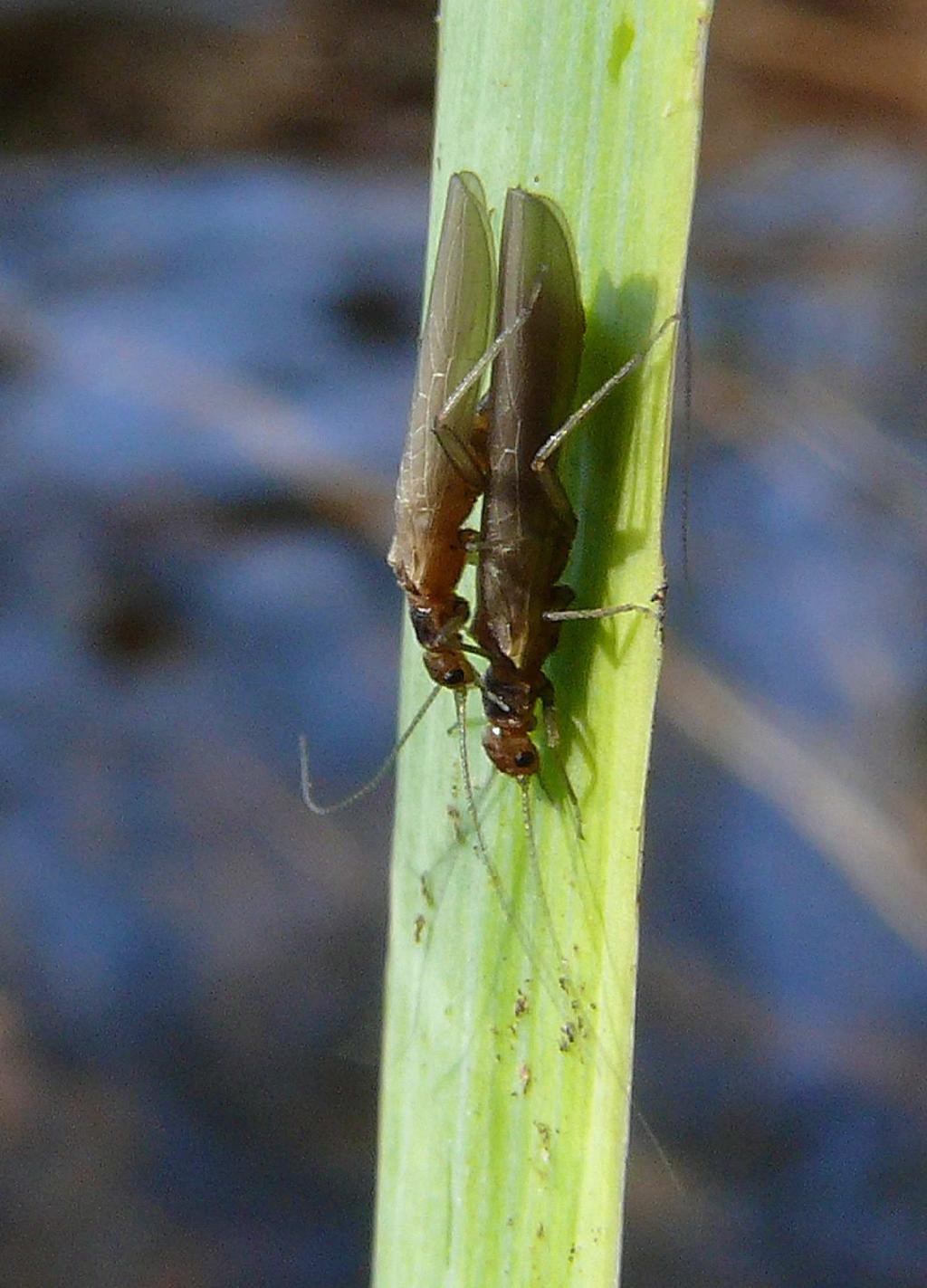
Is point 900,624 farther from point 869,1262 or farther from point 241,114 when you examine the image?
point 241,114

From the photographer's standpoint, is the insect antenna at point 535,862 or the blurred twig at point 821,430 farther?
the blurred twig at point 821,430

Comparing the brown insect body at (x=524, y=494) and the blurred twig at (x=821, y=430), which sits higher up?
the blurred twig at (x=821, y=430)

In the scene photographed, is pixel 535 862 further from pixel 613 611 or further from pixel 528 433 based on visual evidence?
pixel 528 433

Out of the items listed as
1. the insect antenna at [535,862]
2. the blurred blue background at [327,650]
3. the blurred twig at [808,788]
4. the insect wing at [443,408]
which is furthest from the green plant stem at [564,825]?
the blurred twig at [808,788]

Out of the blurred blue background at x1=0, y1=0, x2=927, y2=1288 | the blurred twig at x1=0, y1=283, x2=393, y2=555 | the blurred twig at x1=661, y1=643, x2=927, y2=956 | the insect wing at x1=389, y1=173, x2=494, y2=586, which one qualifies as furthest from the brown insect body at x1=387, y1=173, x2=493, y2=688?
the blurred twig at x1=0, y1=283, x2=393, y2=555

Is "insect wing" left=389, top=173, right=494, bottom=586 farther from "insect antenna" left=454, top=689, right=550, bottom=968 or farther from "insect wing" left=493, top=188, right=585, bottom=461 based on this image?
"insect antenna" left=454, top=689, right=550, bottom=968

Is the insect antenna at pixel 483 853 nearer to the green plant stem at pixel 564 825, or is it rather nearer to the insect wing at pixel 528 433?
the green plant stem at pixel 564 825

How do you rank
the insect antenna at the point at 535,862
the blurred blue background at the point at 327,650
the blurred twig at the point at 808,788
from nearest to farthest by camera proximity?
the insect antenna at the point at 535,862 < the blurred blue background at the point at 327,650 < the blurred twig at the point at 808,788
